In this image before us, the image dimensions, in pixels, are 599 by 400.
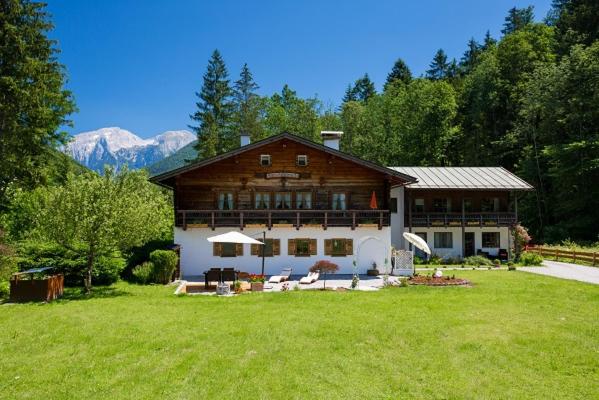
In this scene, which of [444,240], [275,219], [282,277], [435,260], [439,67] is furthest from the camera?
[439,67]

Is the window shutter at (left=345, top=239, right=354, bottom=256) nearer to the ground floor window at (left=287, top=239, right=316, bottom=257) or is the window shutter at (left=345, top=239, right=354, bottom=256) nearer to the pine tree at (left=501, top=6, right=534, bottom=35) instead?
the ground floor window at (left=287, top=239, right=316, bottom=257)

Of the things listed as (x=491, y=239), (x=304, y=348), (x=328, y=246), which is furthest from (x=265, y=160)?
(x=491, y=239)

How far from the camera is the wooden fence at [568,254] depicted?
26872 millimetres

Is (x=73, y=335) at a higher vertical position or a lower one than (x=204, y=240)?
lower

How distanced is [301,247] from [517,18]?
64.9 m

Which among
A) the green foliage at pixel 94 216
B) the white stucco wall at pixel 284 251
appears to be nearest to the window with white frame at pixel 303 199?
the white stucco wall at pixel 284 251

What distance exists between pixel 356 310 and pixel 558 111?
36058mm

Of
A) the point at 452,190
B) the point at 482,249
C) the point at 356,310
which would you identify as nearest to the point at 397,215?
the point at 452,190

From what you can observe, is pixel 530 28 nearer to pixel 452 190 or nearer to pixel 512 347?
pixel 452 190

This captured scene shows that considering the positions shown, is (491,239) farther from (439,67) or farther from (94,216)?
(439,67)

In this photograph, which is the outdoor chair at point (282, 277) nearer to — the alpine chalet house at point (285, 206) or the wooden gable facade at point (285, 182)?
the alpine chalet house at point (285, 206)

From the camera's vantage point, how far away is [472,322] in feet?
39.7

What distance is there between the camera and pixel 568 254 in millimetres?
29047

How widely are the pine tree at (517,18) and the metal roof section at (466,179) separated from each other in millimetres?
45647
